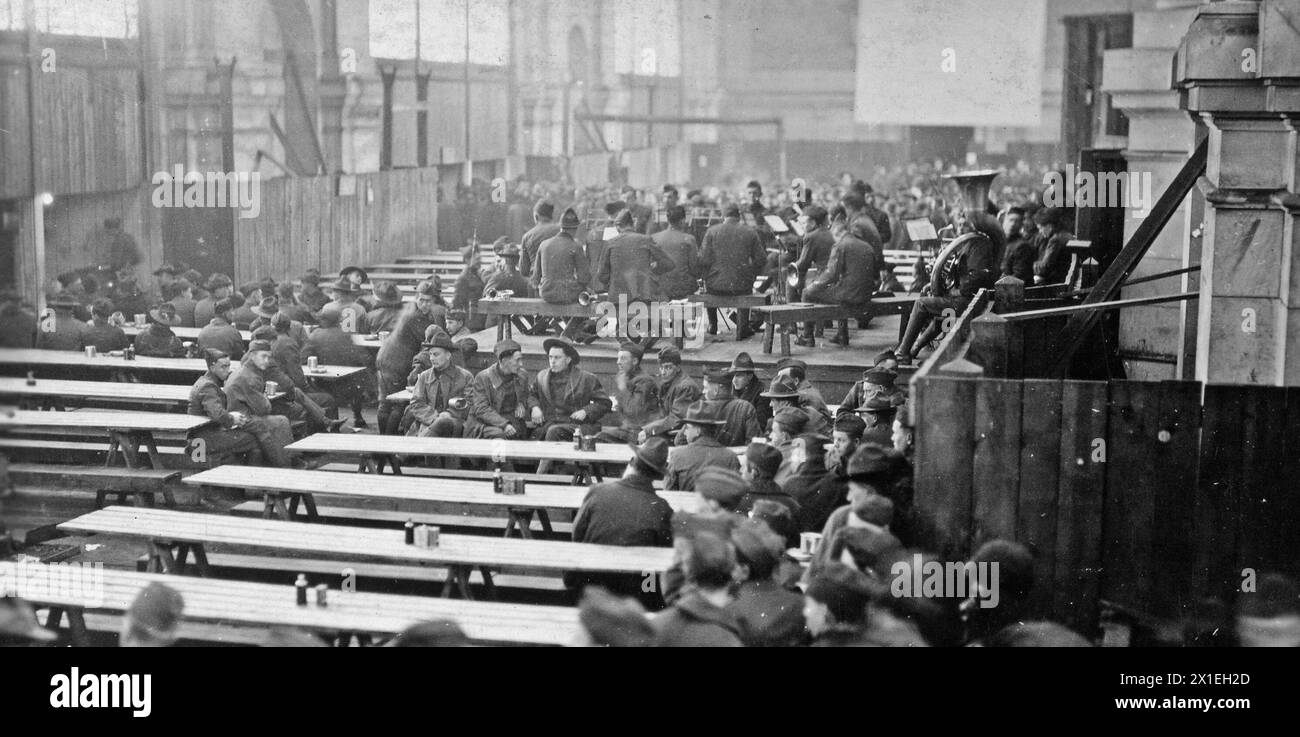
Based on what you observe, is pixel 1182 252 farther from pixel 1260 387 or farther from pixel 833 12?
pixel 833 12

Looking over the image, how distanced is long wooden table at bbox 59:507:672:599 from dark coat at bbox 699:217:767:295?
22.5 ft

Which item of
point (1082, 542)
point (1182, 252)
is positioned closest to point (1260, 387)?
point (1082, 542)

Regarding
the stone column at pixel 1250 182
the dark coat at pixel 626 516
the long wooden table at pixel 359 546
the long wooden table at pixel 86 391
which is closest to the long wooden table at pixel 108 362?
the long wooden table at pixel 86 391

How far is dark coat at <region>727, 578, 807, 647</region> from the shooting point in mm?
7324

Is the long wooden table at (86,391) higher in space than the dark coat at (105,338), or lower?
lower

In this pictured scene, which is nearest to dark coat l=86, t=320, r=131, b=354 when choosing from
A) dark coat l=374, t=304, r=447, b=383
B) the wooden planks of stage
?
dark coat l=374, t=304, r=447, b=383

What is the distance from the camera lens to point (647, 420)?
13.1 metres

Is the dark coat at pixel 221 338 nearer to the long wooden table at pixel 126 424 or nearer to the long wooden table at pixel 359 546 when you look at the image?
the long wooden table at pixel 126 424

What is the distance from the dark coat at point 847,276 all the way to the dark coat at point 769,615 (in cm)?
793

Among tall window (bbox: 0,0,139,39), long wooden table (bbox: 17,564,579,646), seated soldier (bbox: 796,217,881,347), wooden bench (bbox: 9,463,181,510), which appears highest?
tall window (bbox: 0,0,139,39)

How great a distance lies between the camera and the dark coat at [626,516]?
891 centimetres

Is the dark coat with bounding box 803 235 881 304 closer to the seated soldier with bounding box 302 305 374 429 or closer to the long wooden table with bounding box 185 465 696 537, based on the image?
the seated soldier with bounding box 302 305 374 429

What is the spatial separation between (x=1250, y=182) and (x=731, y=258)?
24.1 ft

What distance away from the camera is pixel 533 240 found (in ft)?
54.2
